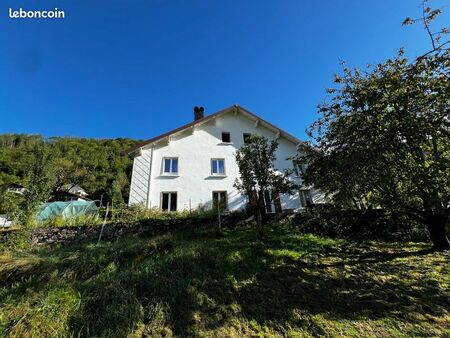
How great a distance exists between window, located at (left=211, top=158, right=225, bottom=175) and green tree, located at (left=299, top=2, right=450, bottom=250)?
29.6ft

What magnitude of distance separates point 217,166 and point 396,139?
11.9m

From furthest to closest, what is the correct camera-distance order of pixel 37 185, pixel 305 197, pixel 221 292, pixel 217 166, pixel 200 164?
pixel 305 197 → pixel 217 166 → pixel 200 164 → pixel 37 185 → pixel 221 292

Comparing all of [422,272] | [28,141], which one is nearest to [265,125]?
[422,272]

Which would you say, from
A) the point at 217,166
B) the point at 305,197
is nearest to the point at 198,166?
the point at 217,166

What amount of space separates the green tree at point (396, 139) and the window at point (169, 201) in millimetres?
9980

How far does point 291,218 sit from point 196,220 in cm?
506

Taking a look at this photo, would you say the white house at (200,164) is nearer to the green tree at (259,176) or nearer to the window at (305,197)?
the window at (305,197)

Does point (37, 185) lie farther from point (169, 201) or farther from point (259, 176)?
point (259, 176)

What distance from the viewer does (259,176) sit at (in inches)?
376

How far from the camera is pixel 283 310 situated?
4.88 meters

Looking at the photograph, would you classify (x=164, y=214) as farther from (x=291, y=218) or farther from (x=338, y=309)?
(x=338, y=309)

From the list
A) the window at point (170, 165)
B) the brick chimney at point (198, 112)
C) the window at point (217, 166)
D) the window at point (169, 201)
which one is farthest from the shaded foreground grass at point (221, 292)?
the brick chimney at point (198, 112)

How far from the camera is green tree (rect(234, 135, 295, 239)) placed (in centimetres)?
950

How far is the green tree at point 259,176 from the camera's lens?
9.50m
